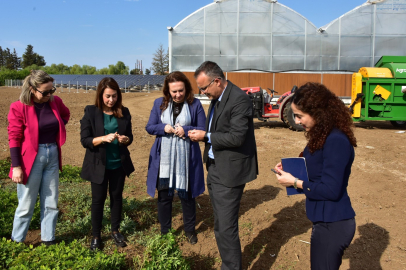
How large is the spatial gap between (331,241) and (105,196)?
7.98 feet

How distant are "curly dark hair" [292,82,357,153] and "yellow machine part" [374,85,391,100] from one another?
396 inches

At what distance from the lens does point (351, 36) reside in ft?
63.4

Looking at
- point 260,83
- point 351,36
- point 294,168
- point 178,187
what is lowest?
point 178,187

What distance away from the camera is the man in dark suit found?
2826mm

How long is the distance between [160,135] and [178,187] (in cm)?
→ 60

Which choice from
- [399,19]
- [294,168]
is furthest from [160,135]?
[399,19]

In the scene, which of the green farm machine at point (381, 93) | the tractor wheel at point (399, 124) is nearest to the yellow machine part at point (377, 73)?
the green farm machine at point (381, 93)

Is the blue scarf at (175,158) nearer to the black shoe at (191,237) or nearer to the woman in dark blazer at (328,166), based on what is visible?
the black shoe at (191,237)

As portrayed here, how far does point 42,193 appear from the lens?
3.53 meters

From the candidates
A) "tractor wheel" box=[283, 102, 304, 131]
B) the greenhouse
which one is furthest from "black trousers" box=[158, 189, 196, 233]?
the greenhouse

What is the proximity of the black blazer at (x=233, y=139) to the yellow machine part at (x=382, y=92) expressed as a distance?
968cm

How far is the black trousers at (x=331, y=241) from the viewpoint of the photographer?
2.18m

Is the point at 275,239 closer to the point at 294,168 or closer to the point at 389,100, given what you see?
the point at 294,168

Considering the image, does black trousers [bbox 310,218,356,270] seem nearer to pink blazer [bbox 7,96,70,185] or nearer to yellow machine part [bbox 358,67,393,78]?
pink blazer [bbox 7,96,70,185]
